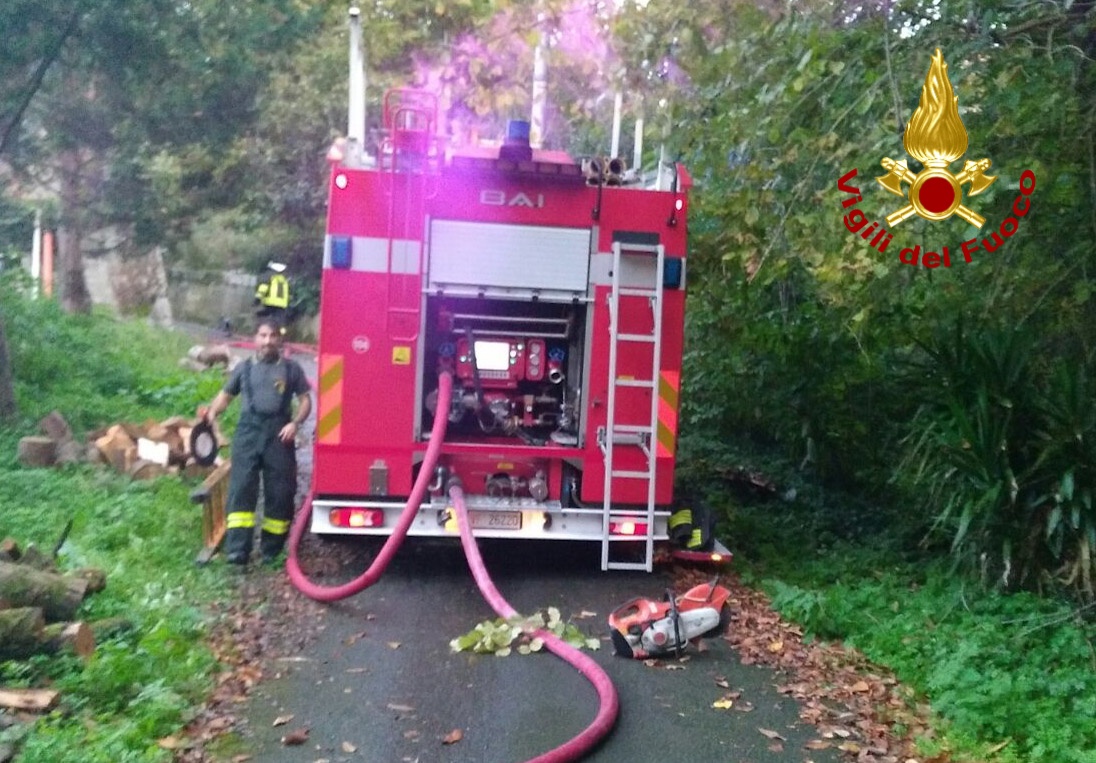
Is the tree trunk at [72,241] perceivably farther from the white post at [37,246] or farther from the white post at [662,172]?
the white post at [662,172]

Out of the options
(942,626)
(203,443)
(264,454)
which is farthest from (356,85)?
(942,626)

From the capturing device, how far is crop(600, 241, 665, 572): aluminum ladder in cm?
760

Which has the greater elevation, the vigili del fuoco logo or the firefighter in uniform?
the vigili del fuoco logo

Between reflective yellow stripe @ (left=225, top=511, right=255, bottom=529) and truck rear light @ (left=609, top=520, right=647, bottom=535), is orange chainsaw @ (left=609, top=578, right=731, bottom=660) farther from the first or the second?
reflective yellow stripe @ (left=225, top=511, right=255, bottom=529)

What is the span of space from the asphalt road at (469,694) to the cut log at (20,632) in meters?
1.05

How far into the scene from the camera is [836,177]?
6668mm

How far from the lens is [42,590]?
5758mm

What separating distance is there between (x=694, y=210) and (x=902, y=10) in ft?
8.54

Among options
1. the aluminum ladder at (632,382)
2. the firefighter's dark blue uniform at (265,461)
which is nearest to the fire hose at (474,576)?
the firefighter's dark blue uniform at (265,461)

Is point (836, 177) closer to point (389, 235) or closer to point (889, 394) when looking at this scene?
point (389, 235)

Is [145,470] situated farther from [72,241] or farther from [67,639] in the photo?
[72,241]

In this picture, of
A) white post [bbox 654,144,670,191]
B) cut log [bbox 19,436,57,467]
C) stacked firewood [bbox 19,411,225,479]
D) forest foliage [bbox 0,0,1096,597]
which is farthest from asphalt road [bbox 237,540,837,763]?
cut log [bbox 19,436,57,467]

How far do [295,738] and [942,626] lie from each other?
3784 millimetres

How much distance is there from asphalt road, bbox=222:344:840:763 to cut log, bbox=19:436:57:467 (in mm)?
3549
